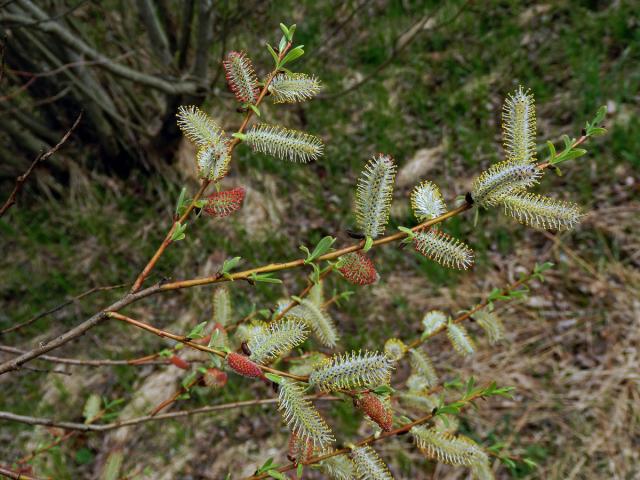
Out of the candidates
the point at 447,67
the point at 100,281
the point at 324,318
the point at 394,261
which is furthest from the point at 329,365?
the point at 447,67

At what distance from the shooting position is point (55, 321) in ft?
12.2

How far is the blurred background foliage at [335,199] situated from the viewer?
115 inches

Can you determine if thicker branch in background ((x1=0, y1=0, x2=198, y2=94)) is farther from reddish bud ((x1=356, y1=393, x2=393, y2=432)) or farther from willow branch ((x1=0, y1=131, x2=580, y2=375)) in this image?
reddish bud ((x1=356, y1=393, x2=393, y2=432))

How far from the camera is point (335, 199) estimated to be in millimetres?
4262

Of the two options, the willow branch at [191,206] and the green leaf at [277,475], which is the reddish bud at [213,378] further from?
the willow branch at [191,206]

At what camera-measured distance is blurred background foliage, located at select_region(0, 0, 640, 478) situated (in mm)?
2910

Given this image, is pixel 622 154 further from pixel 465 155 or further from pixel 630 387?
pixel 630 387

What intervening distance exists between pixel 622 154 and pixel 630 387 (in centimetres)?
163

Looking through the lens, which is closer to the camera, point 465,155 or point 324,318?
point 324,318

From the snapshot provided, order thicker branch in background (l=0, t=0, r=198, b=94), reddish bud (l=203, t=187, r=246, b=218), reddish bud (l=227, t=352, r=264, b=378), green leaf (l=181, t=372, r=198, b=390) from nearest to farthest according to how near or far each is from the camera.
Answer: reddish bud (l=227, t=352, r=264, b=378), reddish bud (l=203, t=187, r=246, b=218), green leaf (l=181, t=372, r=198, b=390), thicker branch in background (l=0, t=0, r=198, b=94)

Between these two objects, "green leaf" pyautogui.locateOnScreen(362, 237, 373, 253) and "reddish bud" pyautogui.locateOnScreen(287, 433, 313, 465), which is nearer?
"green leaf" pyautogui.locateOnScreen(362, 237, 373, 253)

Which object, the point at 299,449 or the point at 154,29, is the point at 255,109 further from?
the point at 154,29

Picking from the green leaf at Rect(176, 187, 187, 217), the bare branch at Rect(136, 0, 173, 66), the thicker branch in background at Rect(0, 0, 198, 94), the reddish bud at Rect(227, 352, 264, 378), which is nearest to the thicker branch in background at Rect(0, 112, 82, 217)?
the green leaf at Rect(176, 187, 187, 217)

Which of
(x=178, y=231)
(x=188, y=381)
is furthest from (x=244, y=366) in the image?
(x=188, y=381)
